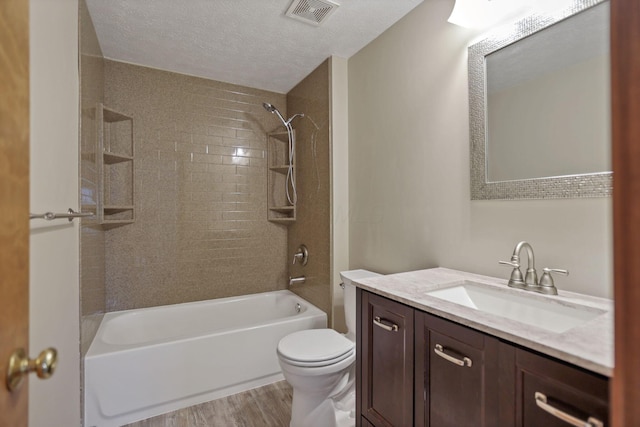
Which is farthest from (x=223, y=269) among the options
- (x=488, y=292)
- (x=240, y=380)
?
(x=488, y=292)

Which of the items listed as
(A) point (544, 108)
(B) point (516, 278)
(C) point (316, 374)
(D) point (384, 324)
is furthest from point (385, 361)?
(A) point (544, 108)

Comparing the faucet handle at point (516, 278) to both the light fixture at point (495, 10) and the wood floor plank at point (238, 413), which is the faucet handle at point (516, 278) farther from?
the wood floor plank at point (238, 413)

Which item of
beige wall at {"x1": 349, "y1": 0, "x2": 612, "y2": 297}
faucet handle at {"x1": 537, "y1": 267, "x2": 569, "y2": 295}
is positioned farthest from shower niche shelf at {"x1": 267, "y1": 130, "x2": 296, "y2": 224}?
faucet handle at {"x1": 537, "y1": 267, "x2": 569, "y2": 295}

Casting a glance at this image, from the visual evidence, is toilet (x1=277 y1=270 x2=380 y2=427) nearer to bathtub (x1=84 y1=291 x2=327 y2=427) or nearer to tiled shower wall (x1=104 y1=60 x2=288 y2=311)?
bathtub (x1=84 y1=291 x2=327 y2=427)

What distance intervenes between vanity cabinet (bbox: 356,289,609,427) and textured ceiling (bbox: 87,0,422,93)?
5.68ft

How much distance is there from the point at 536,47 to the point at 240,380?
99.5 inches

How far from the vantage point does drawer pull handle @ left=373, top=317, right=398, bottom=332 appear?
118 centimetres

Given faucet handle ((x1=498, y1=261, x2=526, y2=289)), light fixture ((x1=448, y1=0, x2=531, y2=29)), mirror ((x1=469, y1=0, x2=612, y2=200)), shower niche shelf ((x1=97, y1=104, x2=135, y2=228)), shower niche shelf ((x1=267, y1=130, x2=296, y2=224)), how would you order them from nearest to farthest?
mirror ((x1=469, y1=0, x2=612, y2=200)) < faucet handle ((x1=498, y1=261, x2=526, y2=289)) < light fixture ((x1=448, y1=0, x2=531, y2=29)) < shower niche shelf ((x1=97, y1=104, x2=135, y2=228)) < shower niche shelf ((x1=267, y1=130, x2=296, y2=224))

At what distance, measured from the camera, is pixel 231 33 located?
2096 millimetres

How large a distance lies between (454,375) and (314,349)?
2.99ft

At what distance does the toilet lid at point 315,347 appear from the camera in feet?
5.31

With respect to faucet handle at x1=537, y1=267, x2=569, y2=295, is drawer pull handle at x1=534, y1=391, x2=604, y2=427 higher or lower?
lower

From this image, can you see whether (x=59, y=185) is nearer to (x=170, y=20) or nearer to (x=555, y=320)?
(x=170, y=20)

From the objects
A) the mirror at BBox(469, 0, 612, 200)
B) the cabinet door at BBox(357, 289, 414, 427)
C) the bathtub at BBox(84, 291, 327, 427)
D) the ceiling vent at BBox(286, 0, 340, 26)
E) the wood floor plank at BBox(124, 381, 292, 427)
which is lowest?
the wood floor plank at BBox(124, 381, 292, 427)
